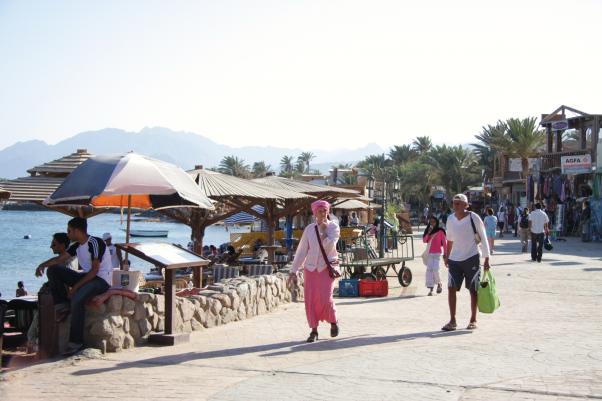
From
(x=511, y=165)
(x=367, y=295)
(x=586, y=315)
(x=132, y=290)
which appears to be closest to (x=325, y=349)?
(x=132, y=290)

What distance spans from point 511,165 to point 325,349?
154 ft

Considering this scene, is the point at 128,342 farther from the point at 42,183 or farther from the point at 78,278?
the point at 42,183

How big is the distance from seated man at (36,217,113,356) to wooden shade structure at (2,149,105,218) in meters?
2.26

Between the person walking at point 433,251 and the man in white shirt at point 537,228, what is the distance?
7.24 metres

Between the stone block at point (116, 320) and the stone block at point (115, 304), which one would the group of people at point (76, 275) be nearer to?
the stone block at point (115, 304)

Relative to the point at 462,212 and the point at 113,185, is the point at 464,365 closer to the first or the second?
the point at 462,212

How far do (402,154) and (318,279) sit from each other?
88676mm

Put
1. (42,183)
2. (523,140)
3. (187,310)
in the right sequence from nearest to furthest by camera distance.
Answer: (187,310) < (42,183) < (523,140)

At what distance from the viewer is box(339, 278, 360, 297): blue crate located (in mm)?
15086

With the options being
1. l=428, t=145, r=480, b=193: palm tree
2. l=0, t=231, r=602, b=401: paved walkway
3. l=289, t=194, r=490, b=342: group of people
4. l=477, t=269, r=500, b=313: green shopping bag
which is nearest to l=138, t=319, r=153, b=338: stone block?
l=0, t=231, r=602, b=401: paved walkway

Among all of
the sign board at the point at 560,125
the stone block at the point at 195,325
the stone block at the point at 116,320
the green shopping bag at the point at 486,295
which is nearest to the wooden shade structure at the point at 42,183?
the stone block at the point at 195,325

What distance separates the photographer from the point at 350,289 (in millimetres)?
15102

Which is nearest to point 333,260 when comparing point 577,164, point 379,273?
point 379,273

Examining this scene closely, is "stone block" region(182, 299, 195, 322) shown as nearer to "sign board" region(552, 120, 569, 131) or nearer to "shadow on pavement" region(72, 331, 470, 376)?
"shadow on pavement" region(72, 331, 470, 376)
